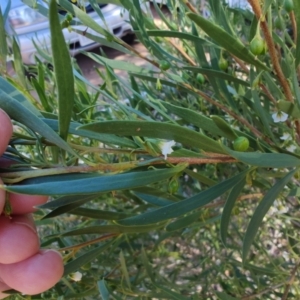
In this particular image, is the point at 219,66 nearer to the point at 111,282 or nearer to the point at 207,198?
the point at 207,198

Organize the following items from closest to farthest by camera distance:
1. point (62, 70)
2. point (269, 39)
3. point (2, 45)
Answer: point (62, 70) < point (269, 39) < point (2, 45)

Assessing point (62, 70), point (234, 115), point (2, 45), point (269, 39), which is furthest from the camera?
point (234, 115)

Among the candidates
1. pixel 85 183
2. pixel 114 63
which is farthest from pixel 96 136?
pixel 114 63

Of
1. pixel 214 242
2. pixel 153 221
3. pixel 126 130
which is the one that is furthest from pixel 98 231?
pixel 214 242

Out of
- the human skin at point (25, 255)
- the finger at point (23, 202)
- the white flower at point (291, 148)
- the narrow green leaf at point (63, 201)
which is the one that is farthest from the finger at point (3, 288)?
the white flower at point (291, 148)

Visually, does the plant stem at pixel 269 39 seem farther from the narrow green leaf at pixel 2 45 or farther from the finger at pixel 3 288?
the finger at pixel 3 288

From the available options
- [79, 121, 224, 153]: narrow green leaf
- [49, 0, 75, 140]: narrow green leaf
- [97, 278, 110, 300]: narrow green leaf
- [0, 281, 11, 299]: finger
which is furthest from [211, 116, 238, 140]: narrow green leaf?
[0, 281, 11, 299]: finger

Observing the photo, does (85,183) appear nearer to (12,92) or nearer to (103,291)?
(12,92)
